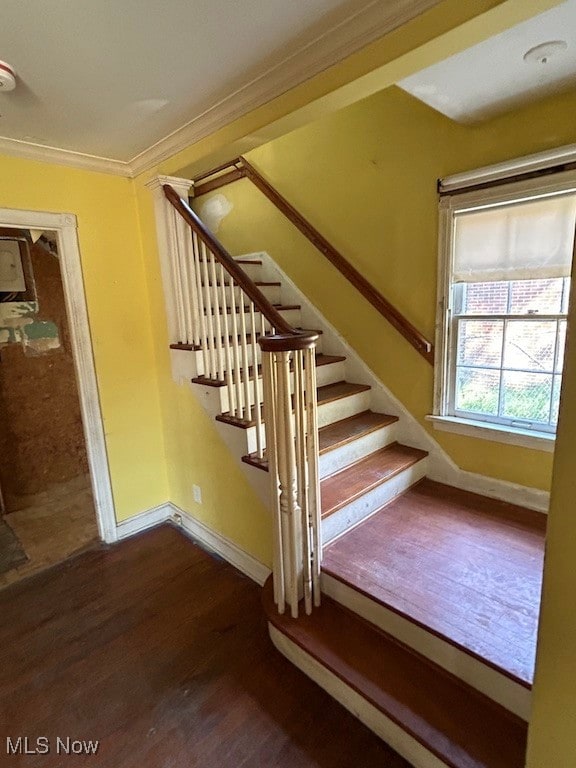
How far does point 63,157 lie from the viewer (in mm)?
2201

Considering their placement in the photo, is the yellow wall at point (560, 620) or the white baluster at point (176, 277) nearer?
the yellow wall at point (560, 620)

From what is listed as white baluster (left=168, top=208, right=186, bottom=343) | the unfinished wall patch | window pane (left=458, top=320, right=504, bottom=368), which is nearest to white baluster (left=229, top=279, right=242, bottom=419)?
white baluster (left=168, top=208, right=186, bottom=343)

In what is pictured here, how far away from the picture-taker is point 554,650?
90cm

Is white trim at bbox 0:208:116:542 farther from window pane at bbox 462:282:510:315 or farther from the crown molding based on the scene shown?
window pane at bbox 462:282:510:315

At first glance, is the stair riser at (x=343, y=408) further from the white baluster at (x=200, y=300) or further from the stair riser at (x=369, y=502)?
the white baluster at (x=200, y=300)

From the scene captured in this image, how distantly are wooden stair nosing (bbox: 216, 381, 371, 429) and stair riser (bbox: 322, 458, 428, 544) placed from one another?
62 cm

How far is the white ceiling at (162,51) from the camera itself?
118cm

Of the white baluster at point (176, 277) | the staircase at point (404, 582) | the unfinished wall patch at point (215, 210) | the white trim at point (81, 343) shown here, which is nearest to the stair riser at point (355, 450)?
the staircase at point (404, 582)

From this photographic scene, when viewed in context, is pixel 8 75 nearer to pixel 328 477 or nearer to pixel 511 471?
pixel 328 477

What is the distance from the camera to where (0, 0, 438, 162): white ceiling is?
1.18m

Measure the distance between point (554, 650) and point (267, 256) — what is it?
121 inches

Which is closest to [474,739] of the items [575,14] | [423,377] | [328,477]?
[328,477]

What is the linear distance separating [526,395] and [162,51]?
2.32 meters

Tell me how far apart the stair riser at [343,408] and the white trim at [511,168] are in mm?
1381
